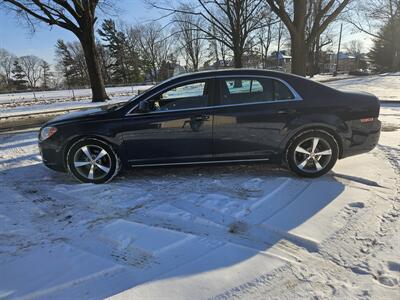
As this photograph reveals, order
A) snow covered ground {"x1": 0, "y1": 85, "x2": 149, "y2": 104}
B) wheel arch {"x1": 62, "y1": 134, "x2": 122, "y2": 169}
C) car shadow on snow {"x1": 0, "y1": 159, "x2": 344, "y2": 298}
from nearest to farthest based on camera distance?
car shadow on snow {"x1": 0, "y1": 159, "x2": 344, "y2": 298} → wheel arch {"x1": 62, "y1": 134, "x2": 122, "y2": 169} → snow covered ground {"x1": 0, "y1": 85, "x2": 149, "y2": 104}

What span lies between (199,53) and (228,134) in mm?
59562

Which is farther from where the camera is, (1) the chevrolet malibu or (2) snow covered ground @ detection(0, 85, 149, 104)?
(2) snow covered ground @ detection(0, 85, 149, 104)

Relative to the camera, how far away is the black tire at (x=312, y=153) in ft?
15.4

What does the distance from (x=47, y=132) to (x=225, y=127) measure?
2.70 meters

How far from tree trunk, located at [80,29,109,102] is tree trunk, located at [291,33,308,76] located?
1066 cm

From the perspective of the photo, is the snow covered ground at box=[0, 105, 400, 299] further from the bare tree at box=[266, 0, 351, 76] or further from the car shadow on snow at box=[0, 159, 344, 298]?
the bare tree at box=[266, 0, 351, 76]

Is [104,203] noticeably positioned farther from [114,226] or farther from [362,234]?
[362,234]

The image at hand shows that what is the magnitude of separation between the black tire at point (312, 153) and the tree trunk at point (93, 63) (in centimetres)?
1441

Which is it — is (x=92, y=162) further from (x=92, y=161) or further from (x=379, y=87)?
(x=379, y=87)

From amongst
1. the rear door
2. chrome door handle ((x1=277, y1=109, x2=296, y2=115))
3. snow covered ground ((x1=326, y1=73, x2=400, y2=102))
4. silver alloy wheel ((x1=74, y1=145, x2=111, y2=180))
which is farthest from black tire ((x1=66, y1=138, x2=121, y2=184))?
snow covered ground ((x1=326, y1=73, x2=400, y2=102))

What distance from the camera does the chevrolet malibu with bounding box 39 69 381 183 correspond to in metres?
4.64

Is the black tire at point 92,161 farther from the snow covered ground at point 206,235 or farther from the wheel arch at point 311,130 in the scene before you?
the wheel arch at point 311,130

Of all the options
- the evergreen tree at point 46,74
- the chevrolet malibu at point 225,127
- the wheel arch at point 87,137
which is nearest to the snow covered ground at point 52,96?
the wheel arch at point 87,137

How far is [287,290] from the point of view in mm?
2518
